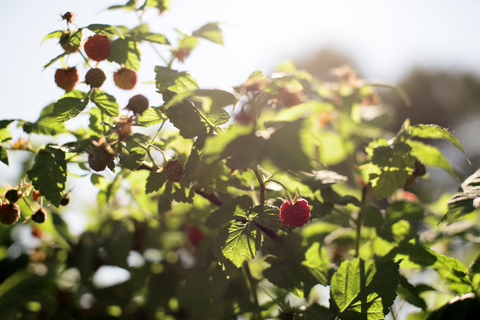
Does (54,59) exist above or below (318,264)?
above

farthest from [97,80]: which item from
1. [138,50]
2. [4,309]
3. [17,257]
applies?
[17,257]

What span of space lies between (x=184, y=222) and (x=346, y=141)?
82cm

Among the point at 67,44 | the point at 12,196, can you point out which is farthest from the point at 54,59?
the point at 12,196

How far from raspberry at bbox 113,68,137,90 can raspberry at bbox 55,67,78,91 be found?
0.11 meters

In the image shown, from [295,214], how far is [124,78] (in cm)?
61

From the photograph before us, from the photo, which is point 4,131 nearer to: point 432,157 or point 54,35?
point 54,35

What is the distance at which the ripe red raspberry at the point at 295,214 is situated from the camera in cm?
69

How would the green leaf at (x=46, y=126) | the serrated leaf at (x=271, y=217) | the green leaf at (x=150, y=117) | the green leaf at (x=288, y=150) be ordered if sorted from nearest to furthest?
1. the green leaf at (x=288, y=150)
2. the serrated leaf at (x=271, y=217)
3. the green leaf at (x=150, y=117)
4. the green leaf at (x=46, y=126)

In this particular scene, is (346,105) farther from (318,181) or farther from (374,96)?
(318,181)

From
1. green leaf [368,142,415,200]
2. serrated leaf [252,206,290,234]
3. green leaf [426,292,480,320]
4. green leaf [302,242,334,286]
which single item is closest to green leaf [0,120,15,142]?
serrated leaf [252,206,290,234]

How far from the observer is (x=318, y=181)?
0.86m

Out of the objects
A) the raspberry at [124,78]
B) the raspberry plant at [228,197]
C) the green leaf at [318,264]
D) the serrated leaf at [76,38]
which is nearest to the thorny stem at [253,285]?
the raspberry plant at [228,197]

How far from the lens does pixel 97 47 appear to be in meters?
0.86

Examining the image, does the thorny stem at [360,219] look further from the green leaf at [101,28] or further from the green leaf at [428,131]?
the green leaf at [101,28]
